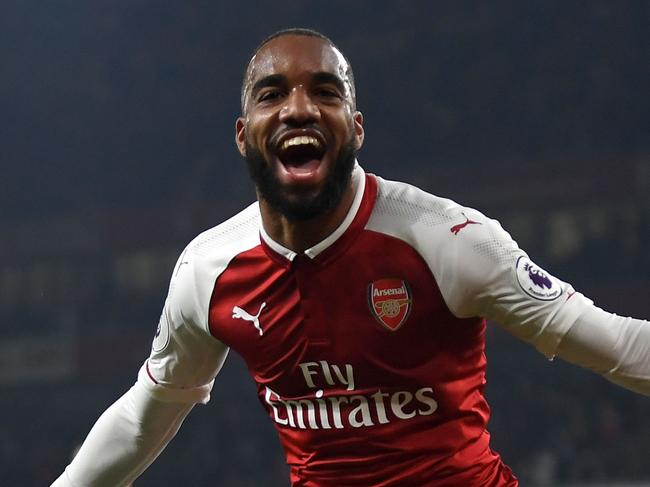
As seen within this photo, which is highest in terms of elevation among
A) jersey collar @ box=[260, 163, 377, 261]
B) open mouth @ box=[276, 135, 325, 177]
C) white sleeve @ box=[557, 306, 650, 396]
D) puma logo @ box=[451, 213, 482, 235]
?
open mouth @ box=[276, 135, 325, 177]

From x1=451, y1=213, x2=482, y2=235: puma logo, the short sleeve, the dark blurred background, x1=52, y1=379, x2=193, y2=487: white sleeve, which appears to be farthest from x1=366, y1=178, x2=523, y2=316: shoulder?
the dark blurred background

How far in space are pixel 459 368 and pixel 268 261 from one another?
14.8 inches

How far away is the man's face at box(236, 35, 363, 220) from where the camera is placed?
5.89ft


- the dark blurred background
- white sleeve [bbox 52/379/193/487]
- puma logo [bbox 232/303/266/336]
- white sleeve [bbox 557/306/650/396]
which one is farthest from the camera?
the dark blurred background

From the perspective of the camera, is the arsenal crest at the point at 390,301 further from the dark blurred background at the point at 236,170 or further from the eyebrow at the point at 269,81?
the dark blurred background at the point at 236,170

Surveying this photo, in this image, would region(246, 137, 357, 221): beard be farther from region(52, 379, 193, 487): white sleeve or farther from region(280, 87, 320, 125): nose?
region(52, 379, 193, 487): white sleeve

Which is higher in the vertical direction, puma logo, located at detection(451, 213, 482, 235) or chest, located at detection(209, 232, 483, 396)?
puma logo, located at detection(451, 213, 482, 235)

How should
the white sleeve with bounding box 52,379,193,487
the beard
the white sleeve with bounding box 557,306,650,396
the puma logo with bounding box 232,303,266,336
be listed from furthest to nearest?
the white sleeve with bounding box 52,379,193,487, the puma logo with bounding box 232,303,266,336, the beard, the white sleeve with bounding box 557,306,650,396

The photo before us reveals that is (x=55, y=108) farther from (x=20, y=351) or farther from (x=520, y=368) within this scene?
(x=520, y=368)

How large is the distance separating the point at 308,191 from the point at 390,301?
0.22 m

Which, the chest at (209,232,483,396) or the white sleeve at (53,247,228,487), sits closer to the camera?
the chest at (209,232,483,396)

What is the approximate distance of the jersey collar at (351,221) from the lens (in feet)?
6.15

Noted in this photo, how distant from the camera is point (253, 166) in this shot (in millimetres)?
1874

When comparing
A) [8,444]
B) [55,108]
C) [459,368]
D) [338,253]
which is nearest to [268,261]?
[338,253]
